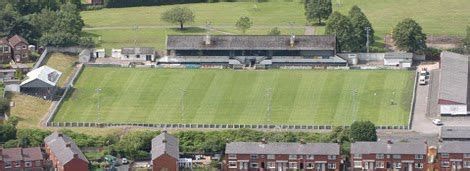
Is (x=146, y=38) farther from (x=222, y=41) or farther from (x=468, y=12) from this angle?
(x=468, y=12)

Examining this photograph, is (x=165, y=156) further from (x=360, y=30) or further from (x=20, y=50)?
(x=360, y=30)

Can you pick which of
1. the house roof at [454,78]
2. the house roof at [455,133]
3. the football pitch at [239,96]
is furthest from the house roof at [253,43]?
the house roof at [455,133]

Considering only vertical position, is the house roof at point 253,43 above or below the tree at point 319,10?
below

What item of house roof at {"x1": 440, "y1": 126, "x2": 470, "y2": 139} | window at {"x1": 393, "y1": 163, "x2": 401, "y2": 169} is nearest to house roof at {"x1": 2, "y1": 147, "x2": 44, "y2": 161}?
window at {"x1": 393, "y1": 163, "x2": 401, "y2": 169}

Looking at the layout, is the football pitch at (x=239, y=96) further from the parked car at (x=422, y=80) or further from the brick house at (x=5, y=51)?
the brick house at (x=5, y=51)

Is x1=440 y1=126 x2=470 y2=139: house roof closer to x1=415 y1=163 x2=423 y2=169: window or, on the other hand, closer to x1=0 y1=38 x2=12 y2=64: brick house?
x1=415 y1=163 x2=423 y2=169: window

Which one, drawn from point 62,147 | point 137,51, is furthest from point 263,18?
point 62,147
